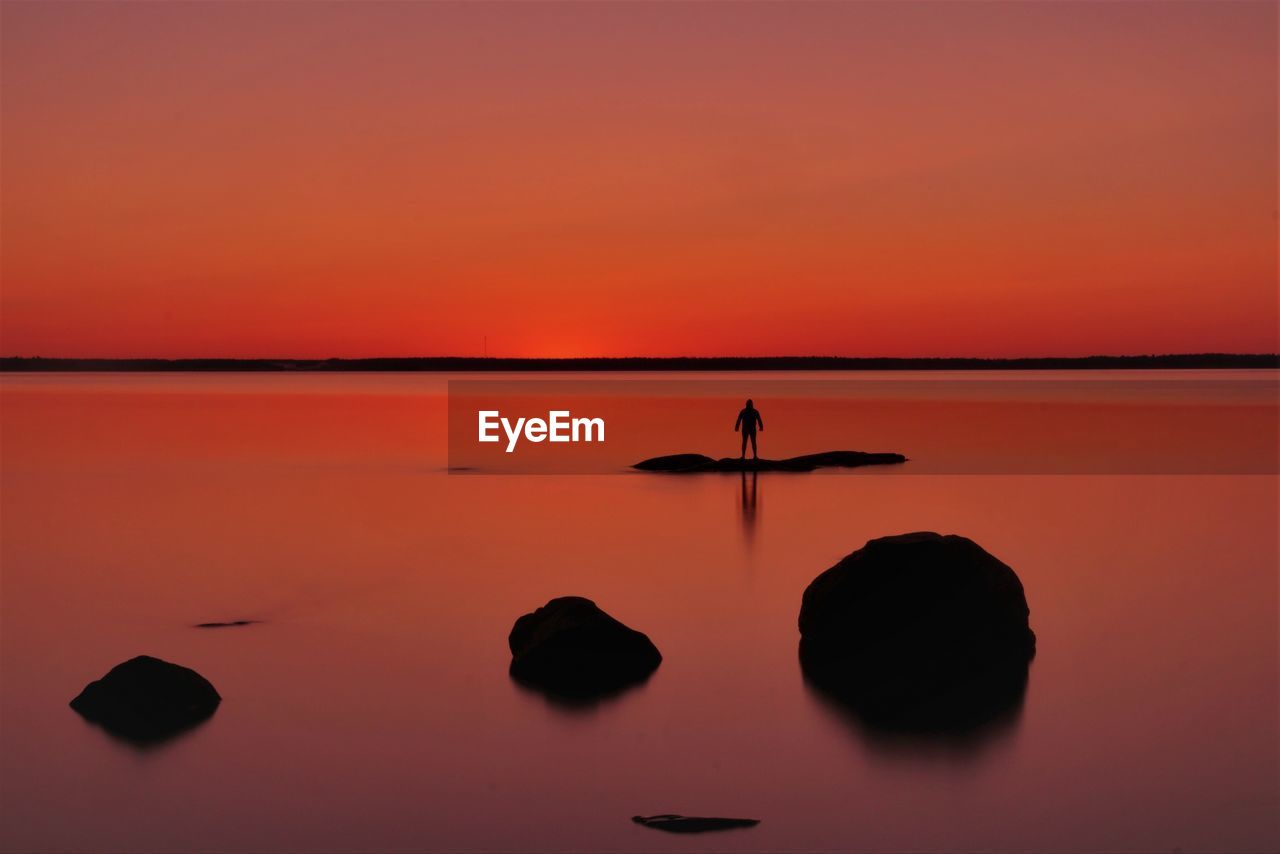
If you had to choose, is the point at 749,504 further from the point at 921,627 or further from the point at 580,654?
the point at 580,654

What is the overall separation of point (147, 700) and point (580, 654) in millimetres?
4551

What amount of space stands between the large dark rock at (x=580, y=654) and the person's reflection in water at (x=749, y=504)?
32.0 ft

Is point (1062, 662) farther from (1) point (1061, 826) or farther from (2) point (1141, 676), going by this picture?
(1) point (1061, 826)

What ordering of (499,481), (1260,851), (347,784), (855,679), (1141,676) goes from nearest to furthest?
(1260,851)
(347,784)
(855,679)
(1141,676)
(499,481)

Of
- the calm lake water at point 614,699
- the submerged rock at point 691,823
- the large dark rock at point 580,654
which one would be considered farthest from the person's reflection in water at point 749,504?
the submerged rock at point 691,823

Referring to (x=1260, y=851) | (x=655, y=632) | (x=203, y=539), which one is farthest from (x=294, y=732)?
(x=203, y=539)

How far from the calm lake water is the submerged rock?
7.7 inches

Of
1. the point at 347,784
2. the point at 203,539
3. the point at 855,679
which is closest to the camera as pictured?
the point at 347,784

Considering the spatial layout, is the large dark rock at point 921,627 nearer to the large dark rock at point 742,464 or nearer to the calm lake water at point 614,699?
the calm lake water at point 614,699

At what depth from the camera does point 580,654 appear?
48.0 ft

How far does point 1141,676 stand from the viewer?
15.5m

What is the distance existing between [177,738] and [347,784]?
7.05ft

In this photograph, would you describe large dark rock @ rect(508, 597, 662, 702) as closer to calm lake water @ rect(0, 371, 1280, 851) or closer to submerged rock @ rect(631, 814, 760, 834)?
calm lake water @ rect(0, 371, 1280, 851)
